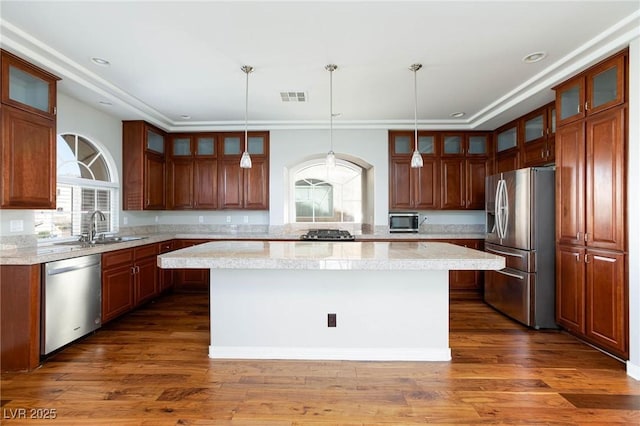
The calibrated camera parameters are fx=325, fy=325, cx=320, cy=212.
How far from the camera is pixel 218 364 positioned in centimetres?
258

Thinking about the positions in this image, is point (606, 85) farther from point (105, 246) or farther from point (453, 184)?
point (105, 246)

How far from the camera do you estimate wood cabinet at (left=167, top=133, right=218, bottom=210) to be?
5.09m

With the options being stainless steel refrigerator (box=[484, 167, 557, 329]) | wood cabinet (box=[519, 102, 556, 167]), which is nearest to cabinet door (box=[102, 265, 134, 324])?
stainless steel refrigerator (box=[484, 167, 557, 329])

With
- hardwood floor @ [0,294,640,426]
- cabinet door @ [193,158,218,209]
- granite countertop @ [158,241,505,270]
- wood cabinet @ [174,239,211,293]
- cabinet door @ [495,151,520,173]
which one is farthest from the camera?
cabinet door @ [193,158,218,209]

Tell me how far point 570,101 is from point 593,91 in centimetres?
29

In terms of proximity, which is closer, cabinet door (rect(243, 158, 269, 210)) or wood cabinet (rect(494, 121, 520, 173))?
wood cabinet (rect(494, 121, 520, 173))

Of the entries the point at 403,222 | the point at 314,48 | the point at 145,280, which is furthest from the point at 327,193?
the point at 314,48

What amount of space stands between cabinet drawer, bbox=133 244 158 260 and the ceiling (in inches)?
67.1

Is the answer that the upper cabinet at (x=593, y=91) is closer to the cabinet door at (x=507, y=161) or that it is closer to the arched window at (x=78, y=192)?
the cabinet door at (x=507, y=161)

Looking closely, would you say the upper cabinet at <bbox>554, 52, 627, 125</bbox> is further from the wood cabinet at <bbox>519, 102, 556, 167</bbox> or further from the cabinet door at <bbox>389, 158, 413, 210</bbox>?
the cabinet door at <bbox>389, 158, 413, 210</bbox>

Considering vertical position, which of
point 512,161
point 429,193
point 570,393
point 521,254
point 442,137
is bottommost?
point 570,393

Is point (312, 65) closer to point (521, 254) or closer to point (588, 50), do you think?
point (588, 50)

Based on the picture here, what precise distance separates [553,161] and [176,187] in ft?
16.7

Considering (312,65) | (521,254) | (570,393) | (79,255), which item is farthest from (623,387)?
(79,255)
